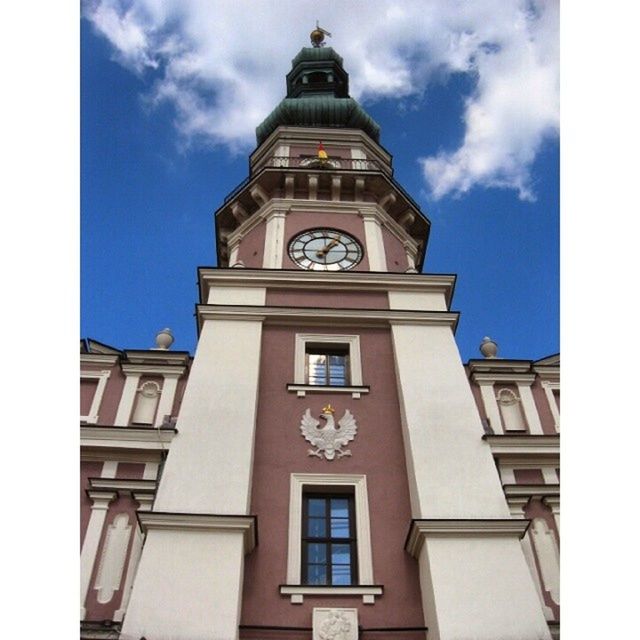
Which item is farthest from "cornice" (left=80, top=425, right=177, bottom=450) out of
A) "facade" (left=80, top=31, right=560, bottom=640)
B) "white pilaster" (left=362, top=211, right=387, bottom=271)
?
"white pilaster" (left=362, top=211, right=387, bottom=271)

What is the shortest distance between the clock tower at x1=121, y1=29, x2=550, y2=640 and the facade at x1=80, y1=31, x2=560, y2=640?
3 cm

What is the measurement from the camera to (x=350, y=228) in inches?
839

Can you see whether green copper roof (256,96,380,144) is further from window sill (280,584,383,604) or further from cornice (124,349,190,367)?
window sill (280,584,383,604)

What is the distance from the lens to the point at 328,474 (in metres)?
13.8

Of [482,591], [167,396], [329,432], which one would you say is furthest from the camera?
[167,396]

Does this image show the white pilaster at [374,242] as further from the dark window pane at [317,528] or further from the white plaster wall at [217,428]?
the dark window pane at [317,528]

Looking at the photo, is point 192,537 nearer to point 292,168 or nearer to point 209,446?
point 209,446

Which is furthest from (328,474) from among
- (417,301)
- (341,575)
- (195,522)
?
(417,301)

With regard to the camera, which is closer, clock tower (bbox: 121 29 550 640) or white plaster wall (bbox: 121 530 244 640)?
white plaster wall (bbox: 121 530 244 640)

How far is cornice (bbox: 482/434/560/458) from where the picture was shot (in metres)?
14.8

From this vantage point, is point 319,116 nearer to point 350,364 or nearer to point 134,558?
point 350,364

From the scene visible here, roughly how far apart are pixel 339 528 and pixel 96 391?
5.62m

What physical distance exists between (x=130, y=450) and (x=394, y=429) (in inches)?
175

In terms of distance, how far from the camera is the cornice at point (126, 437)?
1459 cm
